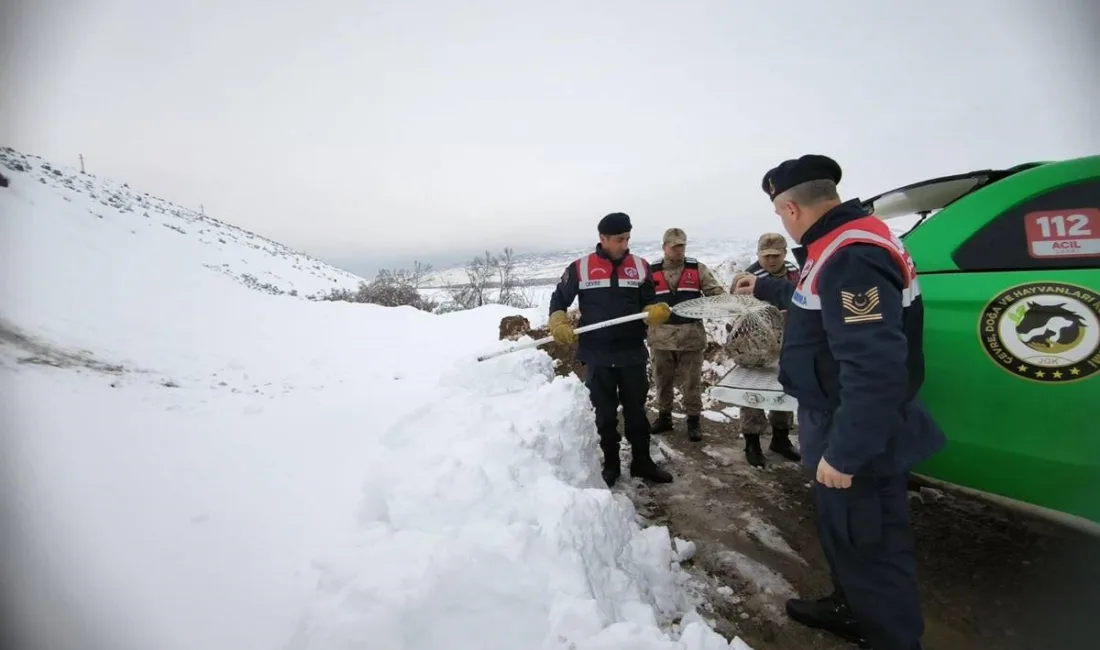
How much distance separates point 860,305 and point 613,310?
6.49 ft

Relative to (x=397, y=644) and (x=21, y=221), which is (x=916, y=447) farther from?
(x=21, y=221)

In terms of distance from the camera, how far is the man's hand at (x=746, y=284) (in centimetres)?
252

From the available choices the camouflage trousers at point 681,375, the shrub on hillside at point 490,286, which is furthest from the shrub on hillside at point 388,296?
the camouflage trousers at point 681,375

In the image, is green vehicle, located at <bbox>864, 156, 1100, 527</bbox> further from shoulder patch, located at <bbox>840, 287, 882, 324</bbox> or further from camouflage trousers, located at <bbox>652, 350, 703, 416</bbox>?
camouflage trousers, located at <bbox>652, 350, 703, 416</bbox>

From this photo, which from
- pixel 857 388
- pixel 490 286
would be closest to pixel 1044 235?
pixel 857 388

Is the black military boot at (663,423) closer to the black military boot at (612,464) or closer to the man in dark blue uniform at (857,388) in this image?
the black military boot at (612,464)

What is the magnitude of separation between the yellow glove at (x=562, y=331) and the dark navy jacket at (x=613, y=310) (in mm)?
169

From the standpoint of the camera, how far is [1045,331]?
1.74 metres

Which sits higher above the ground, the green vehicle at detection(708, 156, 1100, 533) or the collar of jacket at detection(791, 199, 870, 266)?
the collar of jacket at detection(791, 199, 870, 266)

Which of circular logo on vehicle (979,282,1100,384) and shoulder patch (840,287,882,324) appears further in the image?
circular logo on vehicle (979,282,1100,384)

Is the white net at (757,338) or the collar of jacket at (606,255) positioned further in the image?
the collar of jacket at (606,255)

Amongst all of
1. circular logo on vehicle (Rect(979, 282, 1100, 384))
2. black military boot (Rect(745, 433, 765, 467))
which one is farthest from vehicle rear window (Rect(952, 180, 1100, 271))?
black military boot (Rect(745, 433, 765, 467))

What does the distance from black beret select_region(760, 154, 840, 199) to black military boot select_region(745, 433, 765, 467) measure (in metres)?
2.45

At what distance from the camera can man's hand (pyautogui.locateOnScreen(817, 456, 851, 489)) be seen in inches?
60.5
